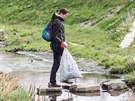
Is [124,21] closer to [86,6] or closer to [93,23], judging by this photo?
[93,23]

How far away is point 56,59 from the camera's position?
13445 mm

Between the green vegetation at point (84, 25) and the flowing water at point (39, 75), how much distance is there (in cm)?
150

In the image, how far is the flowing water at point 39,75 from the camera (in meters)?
12.3

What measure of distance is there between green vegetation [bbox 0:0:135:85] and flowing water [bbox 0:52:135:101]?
1.50 meters

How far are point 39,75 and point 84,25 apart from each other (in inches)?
643

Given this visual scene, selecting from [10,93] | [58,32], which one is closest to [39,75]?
[58,32]

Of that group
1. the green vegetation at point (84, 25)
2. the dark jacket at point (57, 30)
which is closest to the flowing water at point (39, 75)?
the dark jacket at point (57, 30)

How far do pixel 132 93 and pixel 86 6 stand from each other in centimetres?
2515

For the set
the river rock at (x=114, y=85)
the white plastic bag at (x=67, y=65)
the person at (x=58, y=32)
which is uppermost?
the person at (x=58, y=32)

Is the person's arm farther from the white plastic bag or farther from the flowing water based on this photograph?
the flowing water

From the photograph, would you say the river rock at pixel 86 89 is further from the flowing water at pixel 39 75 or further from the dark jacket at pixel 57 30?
the dark jacket at pixel 57 30

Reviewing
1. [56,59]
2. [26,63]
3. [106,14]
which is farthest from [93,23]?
[56,59]

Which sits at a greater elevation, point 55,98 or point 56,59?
point 56,59

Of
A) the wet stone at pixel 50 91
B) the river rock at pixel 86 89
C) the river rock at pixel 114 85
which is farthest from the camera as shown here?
the river rock at pixel 114 85
